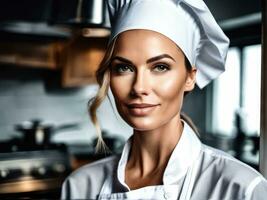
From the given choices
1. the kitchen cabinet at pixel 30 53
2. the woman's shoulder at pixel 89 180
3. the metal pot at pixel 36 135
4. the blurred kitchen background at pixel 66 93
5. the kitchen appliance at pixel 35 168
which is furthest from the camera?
the kitchen cabinet at pixel 30 53

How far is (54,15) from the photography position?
1.07 metres

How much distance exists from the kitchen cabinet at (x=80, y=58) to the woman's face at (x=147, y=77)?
47.0 inches

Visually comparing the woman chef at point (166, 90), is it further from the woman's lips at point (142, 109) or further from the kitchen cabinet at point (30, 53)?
the kitchen cabinet at point (30, 53)

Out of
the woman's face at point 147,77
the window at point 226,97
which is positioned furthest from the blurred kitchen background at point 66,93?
the woman's face at point 147,77

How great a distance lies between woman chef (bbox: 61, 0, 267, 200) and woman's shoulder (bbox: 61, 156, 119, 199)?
3cm

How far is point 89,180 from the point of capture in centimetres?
57

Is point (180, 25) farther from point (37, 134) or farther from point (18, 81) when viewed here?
point (18, 81)

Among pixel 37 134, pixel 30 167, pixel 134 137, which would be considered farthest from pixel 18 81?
pixel 134 137

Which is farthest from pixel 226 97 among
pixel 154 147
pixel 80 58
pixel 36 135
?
pixel 80 58

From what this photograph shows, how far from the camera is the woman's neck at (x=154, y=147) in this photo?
507mm

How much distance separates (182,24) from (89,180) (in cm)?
25

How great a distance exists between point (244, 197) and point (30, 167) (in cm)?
86

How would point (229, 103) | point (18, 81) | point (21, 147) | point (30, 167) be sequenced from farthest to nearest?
point (18, 81), point (21, 147), point (30, 167), point (229, 103)

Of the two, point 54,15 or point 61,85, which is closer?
point 54,15
